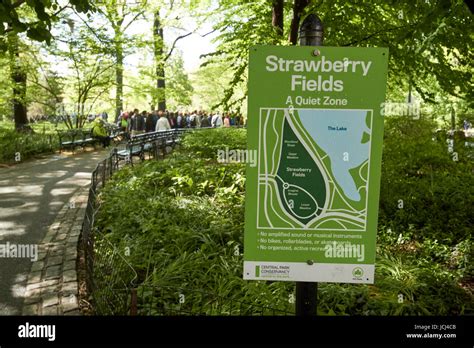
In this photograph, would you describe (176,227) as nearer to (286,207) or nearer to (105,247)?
(105,247)

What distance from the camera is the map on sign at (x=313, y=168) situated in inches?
88.0

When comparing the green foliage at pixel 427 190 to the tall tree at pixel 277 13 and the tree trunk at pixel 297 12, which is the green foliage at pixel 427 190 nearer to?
the tree trunk at pixel 297 12

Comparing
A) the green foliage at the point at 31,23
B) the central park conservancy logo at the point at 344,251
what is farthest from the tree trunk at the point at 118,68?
the central park conservancy logo at the point at 344,251

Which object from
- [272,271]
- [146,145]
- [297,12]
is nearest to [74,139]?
[146,145]

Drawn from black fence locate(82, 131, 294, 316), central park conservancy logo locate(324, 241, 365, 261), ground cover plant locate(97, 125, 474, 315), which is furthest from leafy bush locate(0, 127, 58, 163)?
central park conservancy logo locate(324, 241, 365, 261)

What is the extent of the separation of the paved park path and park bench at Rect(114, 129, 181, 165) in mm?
1212

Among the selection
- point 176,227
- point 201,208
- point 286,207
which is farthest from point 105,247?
point 286,207

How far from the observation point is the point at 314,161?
227cm

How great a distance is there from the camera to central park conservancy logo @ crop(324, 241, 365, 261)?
2.31 metres

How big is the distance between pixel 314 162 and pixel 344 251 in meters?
0.52

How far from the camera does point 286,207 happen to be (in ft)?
7.62

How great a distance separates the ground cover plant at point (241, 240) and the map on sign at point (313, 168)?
1.26m

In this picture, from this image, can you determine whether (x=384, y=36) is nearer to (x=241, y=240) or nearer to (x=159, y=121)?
(x=241, y=240)

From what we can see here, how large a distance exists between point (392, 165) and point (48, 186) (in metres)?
8.11
